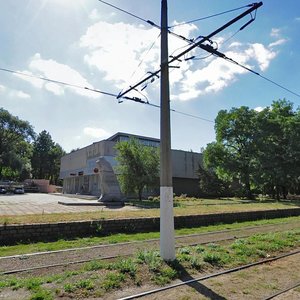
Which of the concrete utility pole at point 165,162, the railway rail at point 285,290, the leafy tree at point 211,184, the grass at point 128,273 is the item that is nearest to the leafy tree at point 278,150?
the leafy tree at point 211,184

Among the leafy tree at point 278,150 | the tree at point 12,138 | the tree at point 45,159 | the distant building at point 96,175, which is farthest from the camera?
the tree at point 45,159

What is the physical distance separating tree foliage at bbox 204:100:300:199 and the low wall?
63.7ft

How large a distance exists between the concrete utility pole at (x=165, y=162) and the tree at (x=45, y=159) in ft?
299

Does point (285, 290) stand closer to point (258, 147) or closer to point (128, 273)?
point (128, 273)

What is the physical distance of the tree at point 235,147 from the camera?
36.2 m

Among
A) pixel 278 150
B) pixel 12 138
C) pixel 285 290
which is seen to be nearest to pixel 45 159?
pixel 12 138

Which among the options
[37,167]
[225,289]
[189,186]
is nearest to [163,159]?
[225,289]

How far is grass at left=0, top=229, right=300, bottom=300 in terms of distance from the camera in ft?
16.5

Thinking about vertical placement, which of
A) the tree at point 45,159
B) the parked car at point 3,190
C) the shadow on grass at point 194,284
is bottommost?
the shadow on grass at point 194,284

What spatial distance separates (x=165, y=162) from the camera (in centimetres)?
733

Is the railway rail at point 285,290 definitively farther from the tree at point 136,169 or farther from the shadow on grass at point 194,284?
the tree at point 136,169

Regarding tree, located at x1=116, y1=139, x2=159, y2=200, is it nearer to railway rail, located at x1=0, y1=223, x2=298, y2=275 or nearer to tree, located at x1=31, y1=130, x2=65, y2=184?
railway rail, located at x1=0, y1=223, x2=298, y2=275

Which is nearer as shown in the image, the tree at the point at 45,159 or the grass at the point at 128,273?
the grass at the point at 128,273

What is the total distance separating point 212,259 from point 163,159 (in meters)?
2.55
